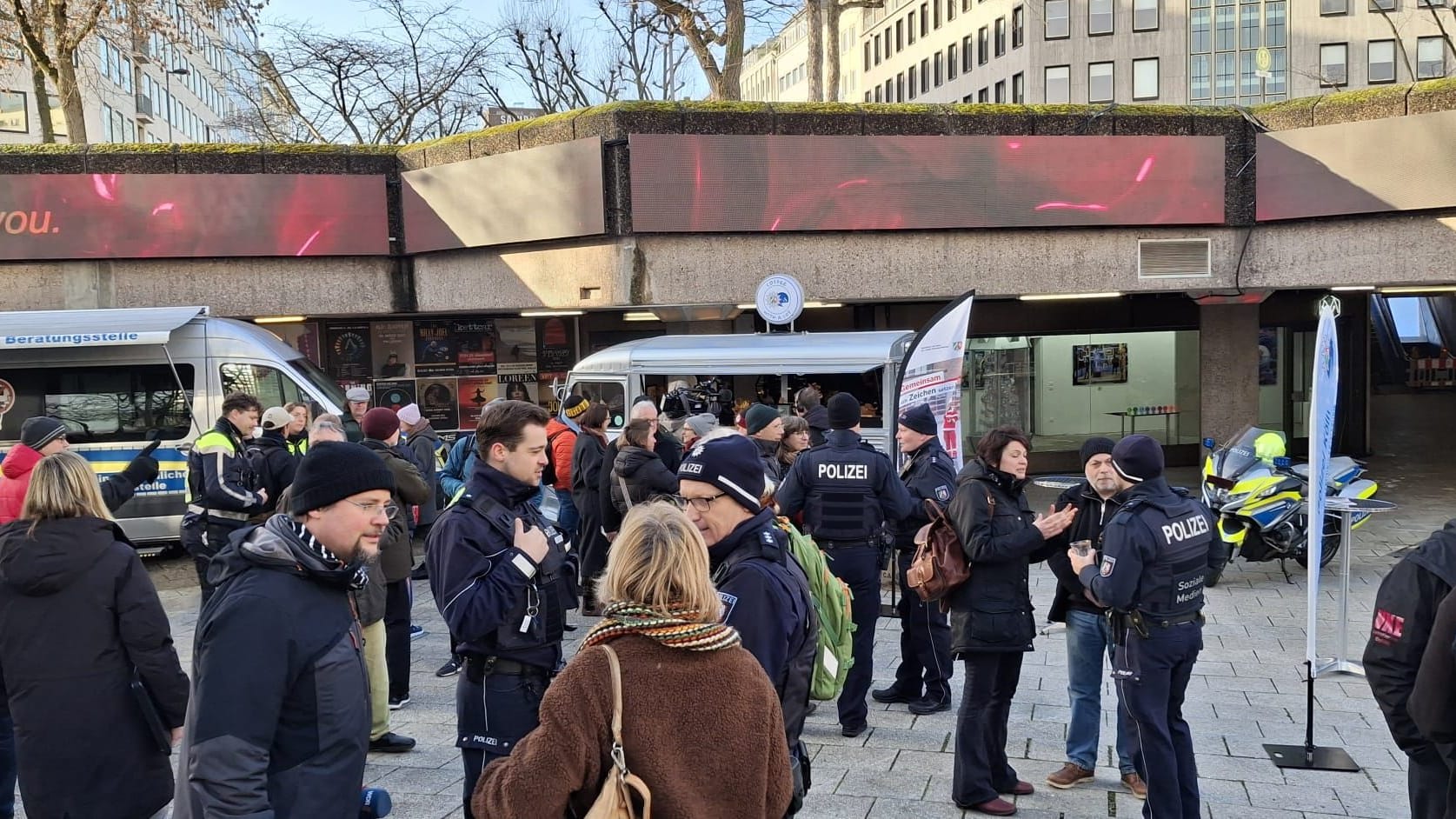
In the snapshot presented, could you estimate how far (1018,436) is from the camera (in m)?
5.43

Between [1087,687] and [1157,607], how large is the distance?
1071 mm

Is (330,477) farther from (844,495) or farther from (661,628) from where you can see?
(844,495)

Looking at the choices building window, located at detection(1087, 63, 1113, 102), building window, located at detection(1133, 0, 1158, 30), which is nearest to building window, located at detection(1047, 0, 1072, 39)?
building window, located at detection(1087, 63, 1113, 102)

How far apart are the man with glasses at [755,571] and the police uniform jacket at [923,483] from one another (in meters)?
3.67

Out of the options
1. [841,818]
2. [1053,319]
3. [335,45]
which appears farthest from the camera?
[335,45]

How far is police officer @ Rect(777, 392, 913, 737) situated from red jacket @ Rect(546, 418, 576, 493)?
11.7ft

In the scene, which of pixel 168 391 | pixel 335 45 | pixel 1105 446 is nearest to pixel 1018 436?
pixel 1105 446

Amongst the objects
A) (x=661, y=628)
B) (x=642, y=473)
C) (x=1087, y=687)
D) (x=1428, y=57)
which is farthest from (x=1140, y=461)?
(x=1428, y=57)

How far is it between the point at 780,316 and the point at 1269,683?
6.69 m

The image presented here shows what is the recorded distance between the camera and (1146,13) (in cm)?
5550

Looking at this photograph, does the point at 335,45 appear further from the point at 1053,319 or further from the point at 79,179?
the point at 1053,319

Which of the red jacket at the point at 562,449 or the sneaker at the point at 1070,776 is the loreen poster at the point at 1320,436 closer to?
the sneaker at the point at 1070,776

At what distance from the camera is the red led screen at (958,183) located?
14.5 m

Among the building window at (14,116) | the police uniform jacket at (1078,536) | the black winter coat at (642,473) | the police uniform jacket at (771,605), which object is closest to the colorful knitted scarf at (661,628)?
the police uniform jacket at (771,605)
